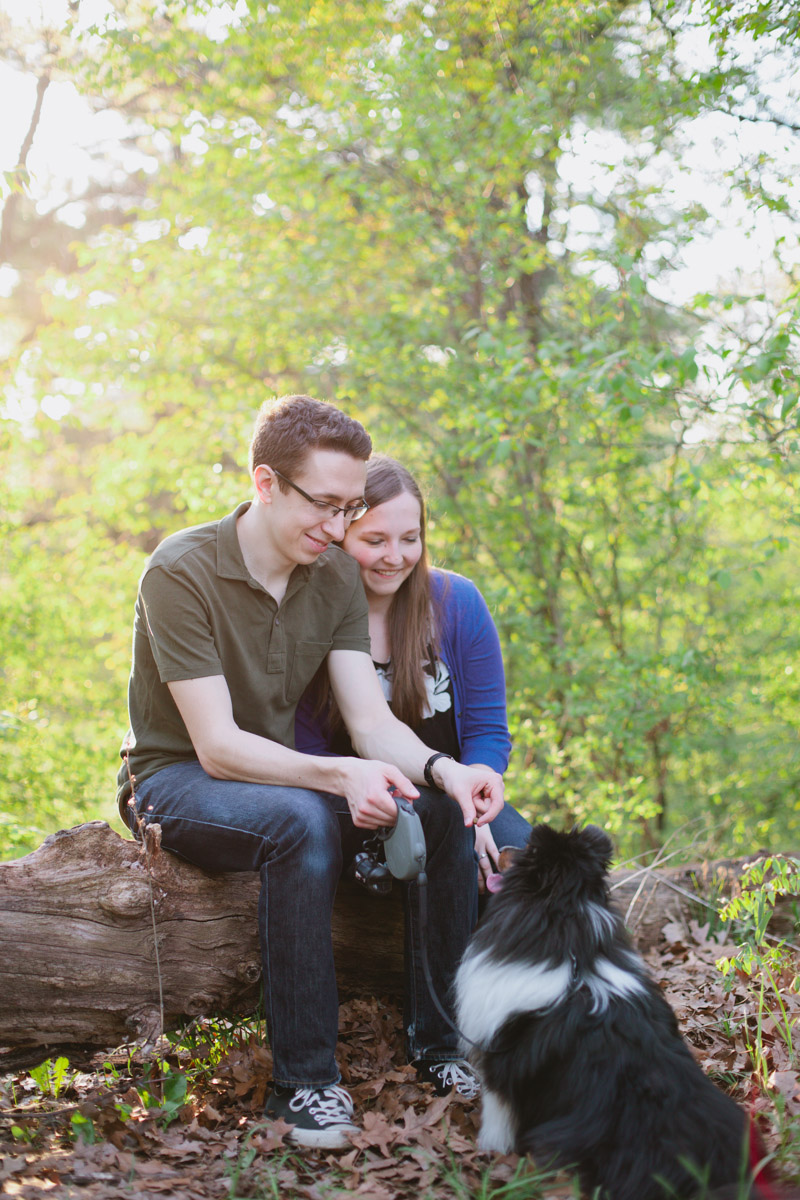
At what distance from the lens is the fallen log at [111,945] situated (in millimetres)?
2336

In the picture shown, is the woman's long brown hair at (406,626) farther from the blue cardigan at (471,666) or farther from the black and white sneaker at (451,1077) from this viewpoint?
the black and white sneaker at (451,1077)

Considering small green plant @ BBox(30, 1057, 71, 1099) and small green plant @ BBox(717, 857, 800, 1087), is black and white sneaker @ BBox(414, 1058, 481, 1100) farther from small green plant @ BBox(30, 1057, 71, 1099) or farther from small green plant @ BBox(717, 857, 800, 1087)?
small green plant @ BBox(30, 1057, 71, 1099)

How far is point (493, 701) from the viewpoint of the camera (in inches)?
119

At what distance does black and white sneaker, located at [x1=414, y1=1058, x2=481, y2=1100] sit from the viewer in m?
2.45

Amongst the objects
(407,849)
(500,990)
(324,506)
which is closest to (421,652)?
(324,506)

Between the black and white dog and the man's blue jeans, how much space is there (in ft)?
1.07

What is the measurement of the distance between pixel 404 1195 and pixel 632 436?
4.79 metres

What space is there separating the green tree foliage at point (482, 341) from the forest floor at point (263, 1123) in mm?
2557

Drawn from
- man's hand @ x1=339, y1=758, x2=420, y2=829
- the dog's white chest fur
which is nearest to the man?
man's hand @ x1=339, y1=758, x2=420, y2=829

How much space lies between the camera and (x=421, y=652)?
116 inches

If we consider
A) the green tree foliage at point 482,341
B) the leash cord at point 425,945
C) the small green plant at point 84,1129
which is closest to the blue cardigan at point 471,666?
the leash cord at point 425,945

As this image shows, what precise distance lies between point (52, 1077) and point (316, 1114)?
1.00m

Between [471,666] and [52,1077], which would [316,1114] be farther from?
[471,666]

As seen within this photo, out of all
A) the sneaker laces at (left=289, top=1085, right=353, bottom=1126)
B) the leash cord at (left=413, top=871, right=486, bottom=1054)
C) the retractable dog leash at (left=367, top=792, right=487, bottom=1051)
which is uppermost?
the retractable dog leash at (left=367, top=792, right=487, bottom=1051)
